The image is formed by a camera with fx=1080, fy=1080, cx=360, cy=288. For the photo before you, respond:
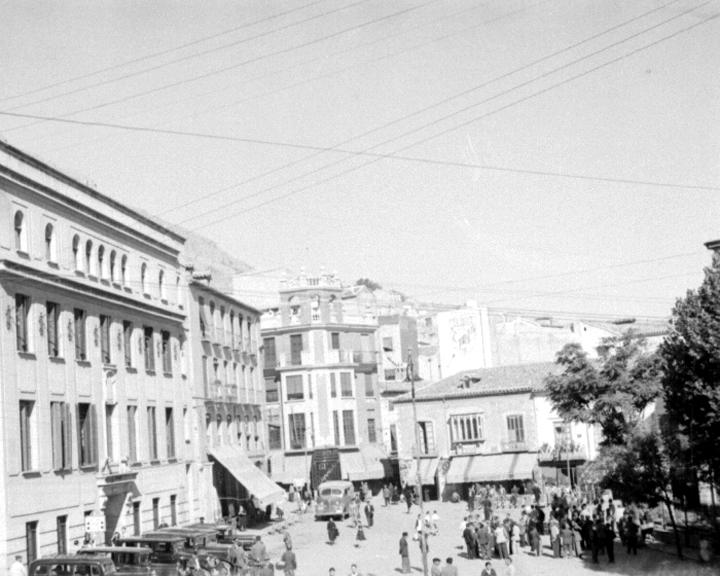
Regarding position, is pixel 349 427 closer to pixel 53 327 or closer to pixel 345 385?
pixel 345 385

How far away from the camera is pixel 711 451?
3388 centimetres

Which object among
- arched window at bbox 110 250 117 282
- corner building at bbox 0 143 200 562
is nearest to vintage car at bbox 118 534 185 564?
corner building at bbox 0 143 200 562

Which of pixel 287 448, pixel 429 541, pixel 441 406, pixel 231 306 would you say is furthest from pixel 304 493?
pixel 429 541

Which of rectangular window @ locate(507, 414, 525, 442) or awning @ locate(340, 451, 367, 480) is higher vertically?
rectangular window @ locate(507, 414, 525, 442)

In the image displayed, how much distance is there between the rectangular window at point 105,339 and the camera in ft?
143

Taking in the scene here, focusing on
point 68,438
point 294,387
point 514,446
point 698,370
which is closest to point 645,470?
point 698,370

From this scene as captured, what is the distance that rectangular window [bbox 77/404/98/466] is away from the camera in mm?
40906

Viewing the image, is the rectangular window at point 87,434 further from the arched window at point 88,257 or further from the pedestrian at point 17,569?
the pedestrian at point 17,569

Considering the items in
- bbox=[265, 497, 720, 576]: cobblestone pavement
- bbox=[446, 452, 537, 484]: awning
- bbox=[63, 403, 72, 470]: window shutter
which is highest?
bbox=[63, 403, 72, 470]: window shutter

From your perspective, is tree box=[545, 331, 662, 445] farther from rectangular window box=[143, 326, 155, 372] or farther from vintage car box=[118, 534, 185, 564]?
vintage car box=[118, 534, 185, 564]

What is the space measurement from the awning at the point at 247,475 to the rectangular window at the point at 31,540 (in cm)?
1814

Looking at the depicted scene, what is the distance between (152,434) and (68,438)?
901 cm

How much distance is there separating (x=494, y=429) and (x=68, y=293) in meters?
38.6

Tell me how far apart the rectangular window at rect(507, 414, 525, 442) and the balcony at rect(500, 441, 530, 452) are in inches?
13.4
